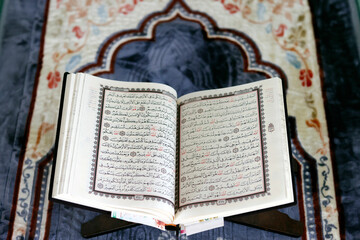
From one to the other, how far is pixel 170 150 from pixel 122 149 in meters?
0.13

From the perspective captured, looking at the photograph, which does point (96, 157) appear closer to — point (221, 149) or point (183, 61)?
point (221, 149)

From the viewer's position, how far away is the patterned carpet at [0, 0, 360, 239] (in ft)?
5.07

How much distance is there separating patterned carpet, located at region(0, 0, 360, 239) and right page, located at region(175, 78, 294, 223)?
254mm

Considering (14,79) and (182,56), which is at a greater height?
(182,56)

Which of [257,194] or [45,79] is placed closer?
[257,194]

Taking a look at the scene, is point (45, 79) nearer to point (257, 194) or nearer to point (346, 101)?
point (257, 194)

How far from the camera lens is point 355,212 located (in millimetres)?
1523

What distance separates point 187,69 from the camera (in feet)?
5.91

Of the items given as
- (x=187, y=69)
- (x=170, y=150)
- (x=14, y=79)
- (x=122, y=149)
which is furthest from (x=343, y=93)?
(x=14, y=79)

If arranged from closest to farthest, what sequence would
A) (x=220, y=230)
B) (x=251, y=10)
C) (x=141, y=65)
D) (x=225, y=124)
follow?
(x=225, y=124)
(x=220, y=230)
(x=141, y=65)
(x=251, y=10)

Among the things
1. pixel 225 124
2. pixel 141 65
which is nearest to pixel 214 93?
pixel 225 124

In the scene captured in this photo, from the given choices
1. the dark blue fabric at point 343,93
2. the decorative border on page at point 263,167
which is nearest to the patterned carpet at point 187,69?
the dark blue fabric at point 343,93

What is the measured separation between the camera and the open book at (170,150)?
1278mm

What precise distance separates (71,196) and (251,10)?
3.48 feet
